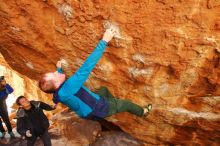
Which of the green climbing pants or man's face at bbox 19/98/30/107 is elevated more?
the green climbing pants

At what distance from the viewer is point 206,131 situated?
5391 mm

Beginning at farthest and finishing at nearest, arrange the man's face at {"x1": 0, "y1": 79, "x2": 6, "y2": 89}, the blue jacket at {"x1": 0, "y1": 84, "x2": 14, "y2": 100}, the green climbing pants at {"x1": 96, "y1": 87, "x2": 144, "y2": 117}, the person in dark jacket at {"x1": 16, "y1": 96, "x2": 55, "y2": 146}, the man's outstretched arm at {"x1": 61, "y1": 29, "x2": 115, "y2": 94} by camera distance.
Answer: the blue jacket at {"x1": 0, "y1": 84, "x2": 14, "y2": 100}
the man's face at {"x1": 0, "y1": 79, "x2": 6, "y2": 89}
the person in dark jacket at {"x1": 16, "y1": 96, "x2": 55, "y2": 146}
the green climbing pants at {"x1": 96, "y1": 87, "x2": 144, "y2": 117}
the man's outstretched arm at {"x1": 61, "y1": 29, "x2": 115, "y2": 94}

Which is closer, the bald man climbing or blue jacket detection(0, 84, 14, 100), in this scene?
the bald man climbing

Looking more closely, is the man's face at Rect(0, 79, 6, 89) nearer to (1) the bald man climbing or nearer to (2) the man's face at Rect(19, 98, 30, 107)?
(2) the man's face at Rect(19, 98, 30, 107)

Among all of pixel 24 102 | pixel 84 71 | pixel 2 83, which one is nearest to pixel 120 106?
pixel 84 71

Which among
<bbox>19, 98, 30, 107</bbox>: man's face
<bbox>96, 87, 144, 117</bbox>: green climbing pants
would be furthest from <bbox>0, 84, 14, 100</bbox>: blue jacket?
<bbox>96, 87, 144, 117</bbox>: green climbing pants

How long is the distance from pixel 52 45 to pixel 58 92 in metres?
1.37

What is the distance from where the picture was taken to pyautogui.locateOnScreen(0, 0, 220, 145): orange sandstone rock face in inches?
156

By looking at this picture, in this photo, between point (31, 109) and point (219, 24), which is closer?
point (219, 24)

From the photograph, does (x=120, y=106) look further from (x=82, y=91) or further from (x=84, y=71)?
(x=84, y=71)

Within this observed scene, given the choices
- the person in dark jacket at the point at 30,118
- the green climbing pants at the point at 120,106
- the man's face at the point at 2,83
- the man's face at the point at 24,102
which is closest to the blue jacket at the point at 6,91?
the man's face at the point at 2,83

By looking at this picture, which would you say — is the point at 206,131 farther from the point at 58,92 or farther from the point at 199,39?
the point at 58,92

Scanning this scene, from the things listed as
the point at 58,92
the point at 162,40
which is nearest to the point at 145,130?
the point at 162,40

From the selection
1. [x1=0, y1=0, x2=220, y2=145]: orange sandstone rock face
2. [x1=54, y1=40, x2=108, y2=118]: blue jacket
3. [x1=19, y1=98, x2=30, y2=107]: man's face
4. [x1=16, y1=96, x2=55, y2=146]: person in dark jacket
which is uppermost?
[x1=0, y1=0, x2=220, y2=145]: orange sandstone rock face
